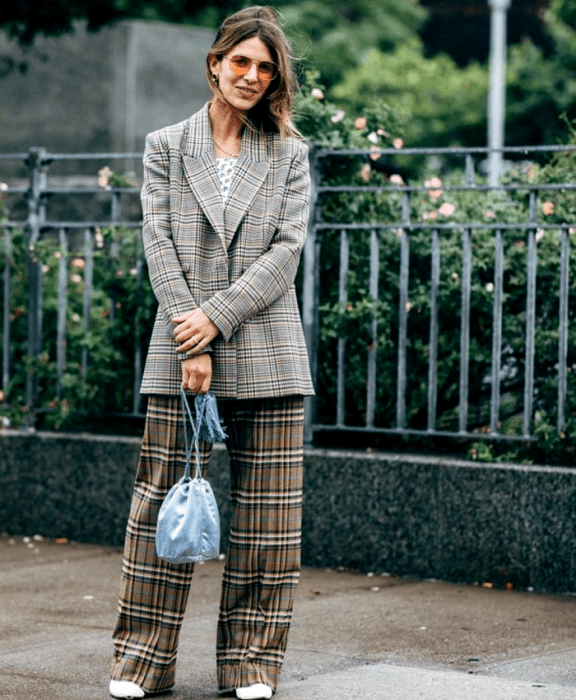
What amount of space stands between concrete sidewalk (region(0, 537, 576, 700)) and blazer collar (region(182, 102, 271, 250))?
1.41m

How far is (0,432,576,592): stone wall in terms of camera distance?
20.0 feet

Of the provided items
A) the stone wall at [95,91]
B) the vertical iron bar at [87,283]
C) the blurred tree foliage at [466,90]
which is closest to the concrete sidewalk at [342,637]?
the vertical iron bar at [87,283]

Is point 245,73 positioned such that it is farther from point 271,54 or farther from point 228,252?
point 228,252

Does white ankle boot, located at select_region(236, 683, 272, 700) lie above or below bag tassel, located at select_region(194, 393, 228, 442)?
below

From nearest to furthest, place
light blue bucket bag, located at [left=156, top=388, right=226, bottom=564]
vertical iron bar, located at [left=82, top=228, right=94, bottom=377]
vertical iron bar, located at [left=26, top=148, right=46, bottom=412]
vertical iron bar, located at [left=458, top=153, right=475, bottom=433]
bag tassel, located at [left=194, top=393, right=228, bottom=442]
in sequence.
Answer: light blue bucket bag, located at [left=156, top=388, right=226, bottom=564], bag tassel, located at [left=194, top=393, right=228, bottom=442], vertical iron bar, located at [left=458, top=153, right=475, bottom=433], vertical iron bar, located at [left=82, top=228, right=94, bottom=377], vertical iron bar, located at [left=26, top=148, right=46, bottom=412]

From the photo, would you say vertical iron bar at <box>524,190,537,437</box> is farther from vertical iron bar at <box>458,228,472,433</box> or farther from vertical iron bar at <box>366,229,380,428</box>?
vertical iron bar at <box>366,229,380,428</box>

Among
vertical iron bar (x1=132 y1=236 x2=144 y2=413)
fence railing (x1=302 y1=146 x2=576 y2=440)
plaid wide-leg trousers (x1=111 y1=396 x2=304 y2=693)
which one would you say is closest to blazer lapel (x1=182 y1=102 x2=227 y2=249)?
plaid wide-leg trousers (x1=111 y1=396 x2=304 y2=693)

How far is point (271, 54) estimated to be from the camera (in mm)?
4348

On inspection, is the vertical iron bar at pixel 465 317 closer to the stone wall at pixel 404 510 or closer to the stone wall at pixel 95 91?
the stone wall at pixel 404 510

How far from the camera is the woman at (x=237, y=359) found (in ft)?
14.2

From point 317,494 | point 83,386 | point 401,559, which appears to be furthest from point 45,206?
point 401,559

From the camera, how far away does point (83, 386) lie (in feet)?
23.6

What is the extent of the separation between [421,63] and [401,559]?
21830 millimetres

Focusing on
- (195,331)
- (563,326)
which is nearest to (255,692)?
(195,331)
